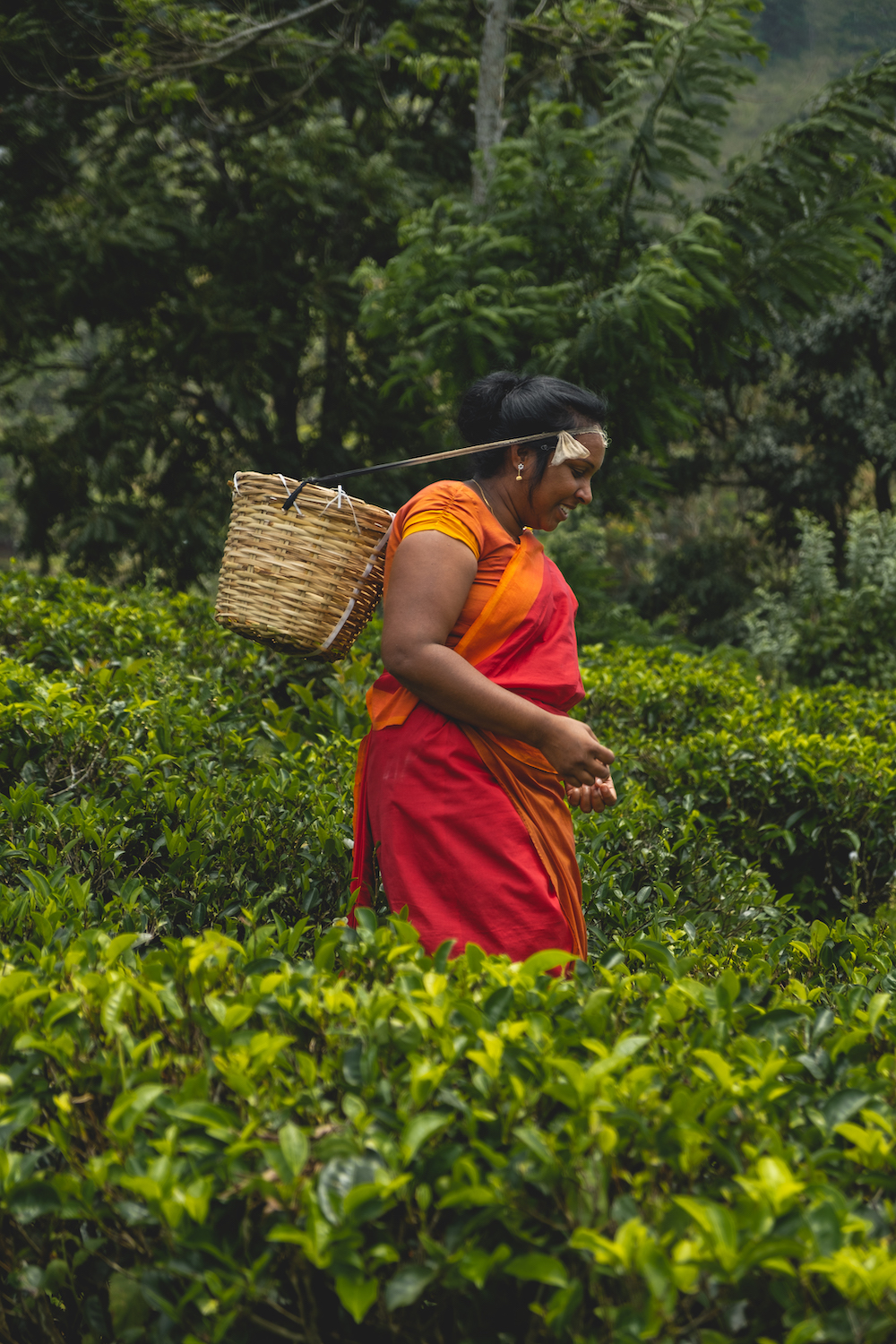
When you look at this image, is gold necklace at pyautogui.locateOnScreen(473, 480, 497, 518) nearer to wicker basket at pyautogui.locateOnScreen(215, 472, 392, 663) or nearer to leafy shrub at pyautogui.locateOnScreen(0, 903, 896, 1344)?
wicker basket at pyautogui.locateOnScreen(215, 472, 392, 663)

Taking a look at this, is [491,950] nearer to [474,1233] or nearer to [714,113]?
[474,1233]

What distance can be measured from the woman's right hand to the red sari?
123 millimetres

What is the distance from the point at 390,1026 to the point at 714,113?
6588 millimetres

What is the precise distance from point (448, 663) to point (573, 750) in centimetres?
33

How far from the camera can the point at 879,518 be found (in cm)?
970

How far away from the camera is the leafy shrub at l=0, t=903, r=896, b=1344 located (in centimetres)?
129

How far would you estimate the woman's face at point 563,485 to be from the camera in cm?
236

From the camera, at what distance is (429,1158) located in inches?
55.6

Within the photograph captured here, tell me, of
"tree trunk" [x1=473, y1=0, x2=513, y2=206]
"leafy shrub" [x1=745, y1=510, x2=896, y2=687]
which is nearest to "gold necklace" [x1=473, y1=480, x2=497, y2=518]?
"leafy shrub" [x1=745, y1=510, x2=896, y2=687]

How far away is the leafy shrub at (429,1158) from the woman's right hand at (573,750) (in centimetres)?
53

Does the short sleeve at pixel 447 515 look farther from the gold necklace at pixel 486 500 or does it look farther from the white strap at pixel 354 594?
the white strap at pixel 354 594

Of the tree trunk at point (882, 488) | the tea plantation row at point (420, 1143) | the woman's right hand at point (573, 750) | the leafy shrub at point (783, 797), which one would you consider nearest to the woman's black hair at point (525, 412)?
the woman's right hand at point (573, 750)

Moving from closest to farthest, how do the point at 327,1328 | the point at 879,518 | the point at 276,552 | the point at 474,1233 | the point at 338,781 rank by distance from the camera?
1. the point at 474,1233
2. the point at 327,1328
3. the point at 276,552
4. the point at 338,781
5. the point at 879,518

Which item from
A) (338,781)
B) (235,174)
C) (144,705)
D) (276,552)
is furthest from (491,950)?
(235,174)
